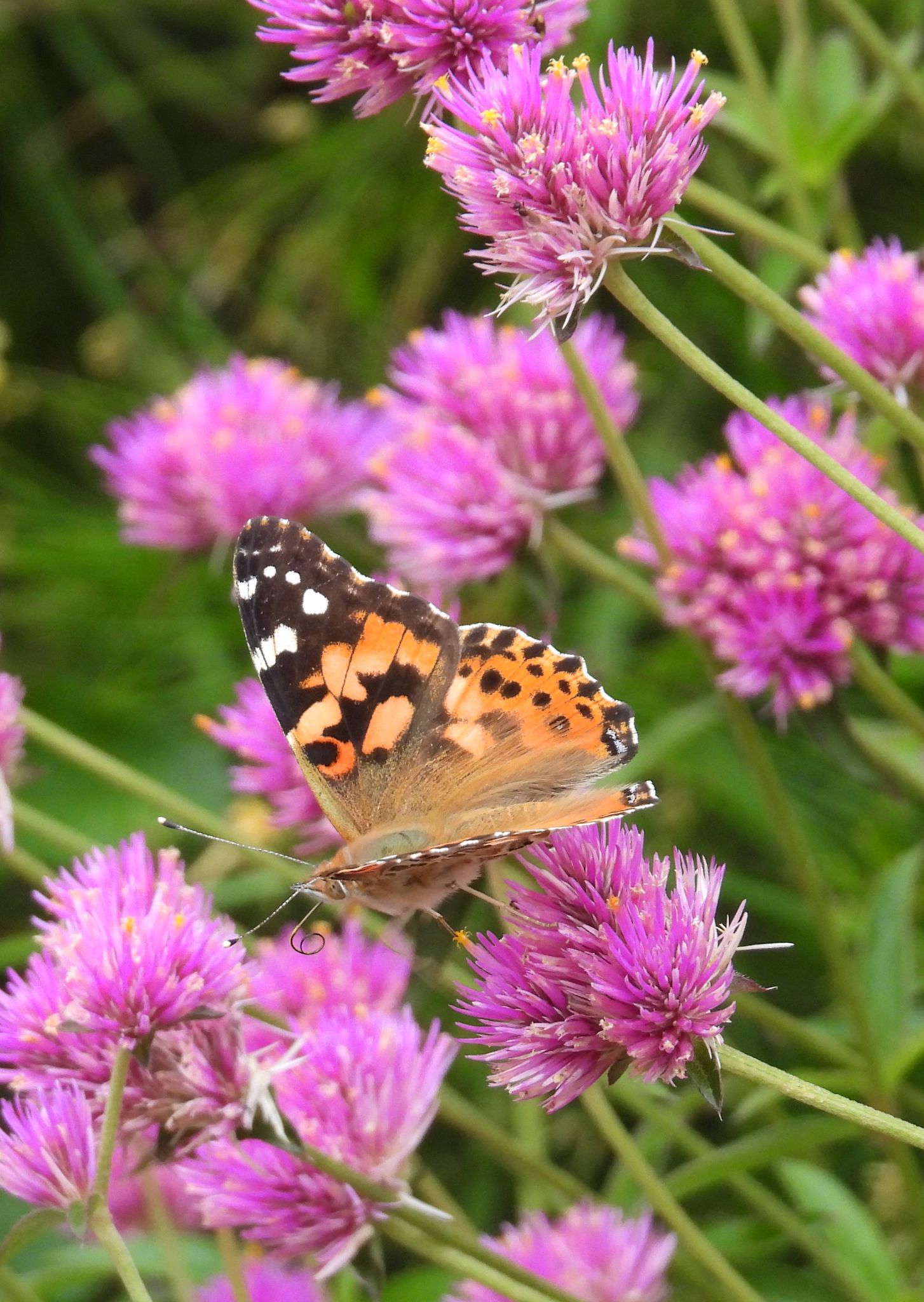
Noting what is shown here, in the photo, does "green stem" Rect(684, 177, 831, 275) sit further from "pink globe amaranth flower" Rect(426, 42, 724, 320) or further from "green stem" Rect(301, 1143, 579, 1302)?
"green stem" Rect(301, 1143, 579, 1302)

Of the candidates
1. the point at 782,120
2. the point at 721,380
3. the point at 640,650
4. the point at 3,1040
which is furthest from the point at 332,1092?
the point at 640,650

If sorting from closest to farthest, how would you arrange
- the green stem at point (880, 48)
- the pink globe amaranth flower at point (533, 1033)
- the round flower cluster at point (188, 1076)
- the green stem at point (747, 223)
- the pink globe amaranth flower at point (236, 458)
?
the pink globe amaranth flower at point (533, 1033), the round flower cluster at point (188, 1076), the green stem at point (747, 223), the green stem at point (880, 48), the pink globe amaranth flower at point (236, 458)

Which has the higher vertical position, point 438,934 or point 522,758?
point 522,758

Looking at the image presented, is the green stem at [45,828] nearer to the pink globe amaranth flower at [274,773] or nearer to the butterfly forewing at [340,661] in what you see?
the pink globe amaranth flower at [274,773]

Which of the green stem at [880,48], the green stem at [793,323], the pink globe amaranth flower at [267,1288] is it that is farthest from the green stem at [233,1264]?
the green stem at [880,48]

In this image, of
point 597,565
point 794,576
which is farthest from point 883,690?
point 597,565

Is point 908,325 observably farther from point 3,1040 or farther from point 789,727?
point 3,1040
